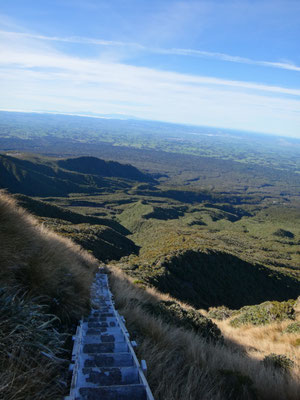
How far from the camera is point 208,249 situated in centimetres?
4288

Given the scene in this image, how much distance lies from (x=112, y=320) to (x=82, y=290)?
0.94 meters

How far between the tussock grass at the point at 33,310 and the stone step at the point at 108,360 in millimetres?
274

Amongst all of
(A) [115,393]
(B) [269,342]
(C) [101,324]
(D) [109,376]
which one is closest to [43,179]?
(B) [269,342]

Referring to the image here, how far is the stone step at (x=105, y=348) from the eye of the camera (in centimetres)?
373

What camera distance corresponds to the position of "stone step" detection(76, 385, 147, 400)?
2719 mm

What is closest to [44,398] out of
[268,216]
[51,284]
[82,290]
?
[51,284]

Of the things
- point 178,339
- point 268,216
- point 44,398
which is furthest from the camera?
point 268,216

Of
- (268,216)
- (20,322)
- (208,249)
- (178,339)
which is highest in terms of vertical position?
(20,322)

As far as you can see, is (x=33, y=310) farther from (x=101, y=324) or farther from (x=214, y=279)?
(x=214, y=279)

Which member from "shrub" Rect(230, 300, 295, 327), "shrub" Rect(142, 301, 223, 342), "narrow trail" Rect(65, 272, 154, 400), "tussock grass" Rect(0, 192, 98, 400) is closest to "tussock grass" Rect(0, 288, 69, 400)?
"tussock grass" Rect(0, 192, 98, 400)

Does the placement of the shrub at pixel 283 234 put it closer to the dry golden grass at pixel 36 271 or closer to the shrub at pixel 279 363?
the shrub at pixel 279 363

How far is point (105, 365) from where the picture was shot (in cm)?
336

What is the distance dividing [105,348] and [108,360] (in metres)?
0.36

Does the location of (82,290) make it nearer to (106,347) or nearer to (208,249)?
(106,347)
